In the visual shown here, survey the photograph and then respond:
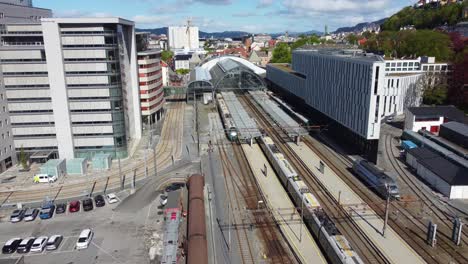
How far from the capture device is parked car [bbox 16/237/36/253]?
98.8ft

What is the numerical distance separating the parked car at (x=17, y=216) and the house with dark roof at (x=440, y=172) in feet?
149

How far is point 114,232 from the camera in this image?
32844 mm

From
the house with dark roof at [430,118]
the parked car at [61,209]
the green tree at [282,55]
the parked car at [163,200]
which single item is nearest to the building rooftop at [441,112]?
the house with dark roof at [430,118]

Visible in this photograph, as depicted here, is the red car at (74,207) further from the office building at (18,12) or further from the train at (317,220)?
the office building at (18,12)

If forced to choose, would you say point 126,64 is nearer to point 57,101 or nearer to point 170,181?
point 57,101

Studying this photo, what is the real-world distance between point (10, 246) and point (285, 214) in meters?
25.0

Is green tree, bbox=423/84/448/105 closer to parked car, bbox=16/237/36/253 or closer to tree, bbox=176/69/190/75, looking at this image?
parked car, bbox=16/237/36/253

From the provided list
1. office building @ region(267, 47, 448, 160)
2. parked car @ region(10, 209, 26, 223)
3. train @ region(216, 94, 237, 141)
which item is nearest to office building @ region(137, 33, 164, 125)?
train @ region(216, 94, 237, 141)

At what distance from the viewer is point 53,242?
30766 millimetres

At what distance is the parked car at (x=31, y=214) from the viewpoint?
35406 millimetres

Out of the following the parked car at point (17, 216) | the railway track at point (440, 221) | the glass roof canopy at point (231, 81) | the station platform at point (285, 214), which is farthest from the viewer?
the glass roof canopy at point (231, 81)

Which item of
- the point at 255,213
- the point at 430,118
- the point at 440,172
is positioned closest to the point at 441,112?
the point at 430,118

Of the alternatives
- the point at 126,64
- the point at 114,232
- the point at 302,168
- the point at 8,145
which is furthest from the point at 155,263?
the point at 126,64

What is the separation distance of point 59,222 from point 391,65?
79.3 metres
